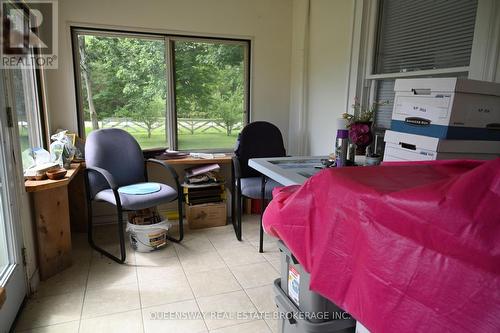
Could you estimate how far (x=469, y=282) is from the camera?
0.57 meters

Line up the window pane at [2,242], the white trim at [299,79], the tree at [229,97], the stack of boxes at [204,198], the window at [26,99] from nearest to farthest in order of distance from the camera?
the window pane at [2,242], the window at [26,99], the stack of boxes at [204,198], the white trim at [299,79], the tree at [229,97]

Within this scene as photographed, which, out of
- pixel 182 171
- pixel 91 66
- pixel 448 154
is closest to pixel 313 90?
pixel 182 171

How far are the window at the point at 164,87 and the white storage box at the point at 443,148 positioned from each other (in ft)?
7.32

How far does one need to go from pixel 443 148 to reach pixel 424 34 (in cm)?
109

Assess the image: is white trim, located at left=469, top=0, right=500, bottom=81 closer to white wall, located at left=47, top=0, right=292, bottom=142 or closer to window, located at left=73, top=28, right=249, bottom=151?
white wall, located at left=47, top=0, right=292, bottom=142

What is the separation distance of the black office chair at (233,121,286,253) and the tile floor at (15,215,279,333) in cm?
38

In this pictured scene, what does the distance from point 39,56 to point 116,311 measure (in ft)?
7.16

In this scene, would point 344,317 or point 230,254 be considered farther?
point 230,254

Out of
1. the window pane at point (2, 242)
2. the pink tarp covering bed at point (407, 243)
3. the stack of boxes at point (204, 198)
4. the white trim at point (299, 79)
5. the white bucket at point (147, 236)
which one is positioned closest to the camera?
the pink tarp covering bed at point (407, 243)

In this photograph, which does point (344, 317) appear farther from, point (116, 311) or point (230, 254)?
point (230, 254)

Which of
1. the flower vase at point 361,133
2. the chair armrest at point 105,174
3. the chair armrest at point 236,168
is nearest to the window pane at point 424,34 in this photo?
the flower vase at point 361,133

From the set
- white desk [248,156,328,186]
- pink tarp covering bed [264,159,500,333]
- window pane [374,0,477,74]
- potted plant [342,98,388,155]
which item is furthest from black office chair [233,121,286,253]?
pink tarp covering bed [264,159,500,333]

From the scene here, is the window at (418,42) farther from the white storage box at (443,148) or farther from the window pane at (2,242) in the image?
the window pane at (2,242)

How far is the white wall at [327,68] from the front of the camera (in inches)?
108
